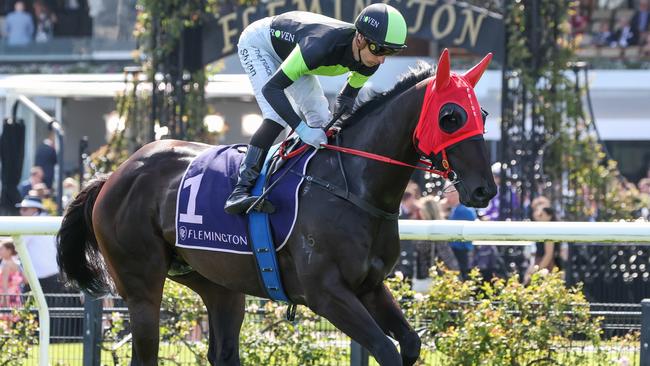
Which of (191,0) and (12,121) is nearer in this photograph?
(191,0)

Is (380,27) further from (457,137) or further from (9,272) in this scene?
(9,272)

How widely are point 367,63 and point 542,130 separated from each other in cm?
570

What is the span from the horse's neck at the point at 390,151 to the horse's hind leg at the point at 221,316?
1.13 m

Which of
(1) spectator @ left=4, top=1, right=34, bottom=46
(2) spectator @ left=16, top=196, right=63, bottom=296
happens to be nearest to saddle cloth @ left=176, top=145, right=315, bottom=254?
(2) spectator @ left=16, top=196, right=63, bottom=296

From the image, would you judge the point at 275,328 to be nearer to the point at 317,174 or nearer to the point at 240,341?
the point at 240,341

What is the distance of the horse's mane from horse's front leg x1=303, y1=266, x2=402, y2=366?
2.36ft

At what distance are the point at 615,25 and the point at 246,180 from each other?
52.4ft

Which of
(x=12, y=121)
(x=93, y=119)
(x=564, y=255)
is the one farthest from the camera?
(x=93, y=119)

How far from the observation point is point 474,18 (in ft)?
33.9

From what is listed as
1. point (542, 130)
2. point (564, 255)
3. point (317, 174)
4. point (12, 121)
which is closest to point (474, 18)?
point (542, 130)

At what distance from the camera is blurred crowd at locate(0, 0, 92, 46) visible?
21.5m

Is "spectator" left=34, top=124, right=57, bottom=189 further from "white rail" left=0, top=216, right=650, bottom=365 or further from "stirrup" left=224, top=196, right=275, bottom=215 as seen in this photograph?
"stirrup" left=224, top=196, right=275, bottom=215

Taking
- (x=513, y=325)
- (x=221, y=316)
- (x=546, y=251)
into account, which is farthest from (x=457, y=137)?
(x=546, y=251)

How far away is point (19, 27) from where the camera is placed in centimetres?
2148
